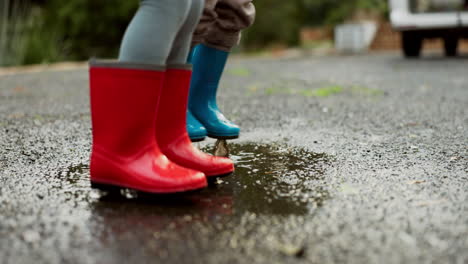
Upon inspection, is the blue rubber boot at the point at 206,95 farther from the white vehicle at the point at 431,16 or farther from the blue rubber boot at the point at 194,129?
the white vehicle at the point at 431,16

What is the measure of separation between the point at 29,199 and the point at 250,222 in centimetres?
75

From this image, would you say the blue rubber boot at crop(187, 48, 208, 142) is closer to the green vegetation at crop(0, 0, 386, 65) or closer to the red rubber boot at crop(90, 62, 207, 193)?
the red rubber boot at crop(90, 62, 207, 193)

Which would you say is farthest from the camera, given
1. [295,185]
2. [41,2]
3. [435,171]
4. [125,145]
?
[41,2]

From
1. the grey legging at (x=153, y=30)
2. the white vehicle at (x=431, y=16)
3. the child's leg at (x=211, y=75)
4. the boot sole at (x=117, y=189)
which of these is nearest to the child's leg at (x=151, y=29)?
the grey legging at (x=153, y=30)

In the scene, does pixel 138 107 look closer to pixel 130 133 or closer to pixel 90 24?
pixel 130 133

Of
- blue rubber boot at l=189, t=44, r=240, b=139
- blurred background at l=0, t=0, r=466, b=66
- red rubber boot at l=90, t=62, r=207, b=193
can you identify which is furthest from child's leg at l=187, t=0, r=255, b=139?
blurred background at l=0, t=0, r=466, b=66

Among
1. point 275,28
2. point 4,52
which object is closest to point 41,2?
A: point 4,52

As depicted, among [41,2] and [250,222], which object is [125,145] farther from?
[41,2]

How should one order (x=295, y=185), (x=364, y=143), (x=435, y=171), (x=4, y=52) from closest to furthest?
(x=295, y=185)
(x=435, y=171)
(x=364, y=143)
(x=4, y=52)

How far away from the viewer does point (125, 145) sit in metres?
1.86

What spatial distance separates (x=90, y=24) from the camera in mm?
13773

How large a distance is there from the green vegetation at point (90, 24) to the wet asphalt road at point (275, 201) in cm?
504

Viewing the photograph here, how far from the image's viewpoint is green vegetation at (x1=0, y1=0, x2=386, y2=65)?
408 inches

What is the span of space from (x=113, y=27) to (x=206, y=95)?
12264mm
